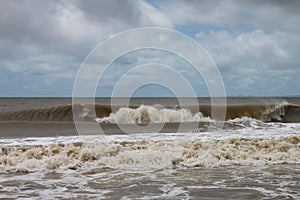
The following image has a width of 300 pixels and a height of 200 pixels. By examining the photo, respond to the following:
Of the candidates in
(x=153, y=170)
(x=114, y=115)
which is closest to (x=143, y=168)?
(x=153, y=170)

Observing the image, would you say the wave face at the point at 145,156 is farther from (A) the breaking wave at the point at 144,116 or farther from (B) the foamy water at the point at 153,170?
(A) the breaking wave at the point at 144,116

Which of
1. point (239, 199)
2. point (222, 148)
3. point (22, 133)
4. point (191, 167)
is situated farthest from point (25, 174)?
point (22, 133)

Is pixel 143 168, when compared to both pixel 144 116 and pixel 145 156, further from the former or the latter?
pixel 144 116

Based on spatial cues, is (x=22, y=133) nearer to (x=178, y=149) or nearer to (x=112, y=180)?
(x=178, y=149)

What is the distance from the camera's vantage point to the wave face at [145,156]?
36.3ft

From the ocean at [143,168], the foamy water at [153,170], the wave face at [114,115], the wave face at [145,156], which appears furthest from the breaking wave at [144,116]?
the wave face at [145,156]

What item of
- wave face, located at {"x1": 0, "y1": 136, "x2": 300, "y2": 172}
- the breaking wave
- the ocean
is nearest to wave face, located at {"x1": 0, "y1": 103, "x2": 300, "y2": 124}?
the breaking wave

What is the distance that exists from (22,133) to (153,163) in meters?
8.60

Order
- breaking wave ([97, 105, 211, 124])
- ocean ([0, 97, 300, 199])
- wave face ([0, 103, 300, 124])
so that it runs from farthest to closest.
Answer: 1. wave face ([0, 103, 300, 124])
2. breaking wave ([97, 105, 211, 124])
3. ocean ([0, 97, 300, 199])

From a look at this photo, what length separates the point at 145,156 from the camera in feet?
38.5

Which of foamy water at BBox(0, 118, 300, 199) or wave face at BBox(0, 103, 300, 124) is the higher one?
wave face at BBox(0, 103, 300, 124)

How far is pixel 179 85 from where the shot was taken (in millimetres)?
13969

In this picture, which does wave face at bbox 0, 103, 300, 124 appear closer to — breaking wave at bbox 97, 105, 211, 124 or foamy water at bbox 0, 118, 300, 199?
breaking wave at bbox 97, 105, 211, 124

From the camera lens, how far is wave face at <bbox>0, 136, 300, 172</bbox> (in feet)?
36.3
